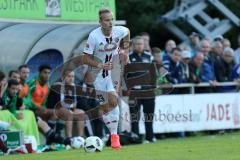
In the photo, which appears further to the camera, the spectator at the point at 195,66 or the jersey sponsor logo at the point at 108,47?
the spectator at the point at 195,66

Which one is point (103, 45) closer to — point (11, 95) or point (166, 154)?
point (166, 154)

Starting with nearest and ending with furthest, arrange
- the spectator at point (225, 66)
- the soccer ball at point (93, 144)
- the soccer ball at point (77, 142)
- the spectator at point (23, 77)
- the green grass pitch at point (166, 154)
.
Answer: the green grass pitch at point (166, 154) → the soccer ball at point (93, 144) → the soccer ball at point (77, 142) → the spectator at point (23, 77) → the spectator at point (225, 66)

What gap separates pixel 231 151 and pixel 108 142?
423 centimetres

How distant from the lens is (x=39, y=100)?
2067 cm

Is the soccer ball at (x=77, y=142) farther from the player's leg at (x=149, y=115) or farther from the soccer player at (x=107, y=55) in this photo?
the soccer player at (x=107, y=55)

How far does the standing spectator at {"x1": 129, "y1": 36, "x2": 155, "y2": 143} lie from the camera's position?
2075 cm

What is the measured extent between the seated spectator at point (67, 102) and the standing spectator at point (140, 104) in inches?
50.5

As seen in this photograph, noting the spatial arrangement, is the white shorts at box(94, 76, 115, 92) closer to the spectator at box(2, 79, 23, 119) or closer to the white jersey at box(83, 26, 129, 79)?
the white jersey at box(83, 26, 129, 79)

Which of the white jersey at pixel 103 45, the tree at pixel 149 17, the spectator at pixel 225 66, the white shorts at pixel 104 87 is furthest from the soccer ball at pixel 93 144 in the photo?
the tree at pixel 149 17

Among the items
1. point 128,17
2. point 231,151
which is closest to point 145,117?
point 231,151

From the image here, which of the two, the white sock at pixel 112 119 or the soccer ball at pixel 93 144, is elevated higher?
the white sock at pixel 112 119

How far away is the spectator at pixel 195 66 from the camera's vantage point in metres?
23.2

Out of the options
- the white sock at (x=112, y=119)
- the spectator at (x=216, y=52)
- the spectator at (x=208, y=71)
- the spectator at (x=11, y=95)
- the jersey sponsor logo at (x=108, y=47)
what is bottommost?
the white sock at (x=112, y=119)

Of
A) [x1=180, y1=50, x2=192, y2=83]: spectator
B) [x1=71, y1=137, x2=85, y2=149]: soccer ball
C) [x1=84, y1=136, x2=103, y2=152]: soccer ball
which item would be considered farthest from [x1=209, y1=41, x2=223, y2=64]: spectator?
[x1=84, y1=136, x2=103, y2=152]: soccer ball
